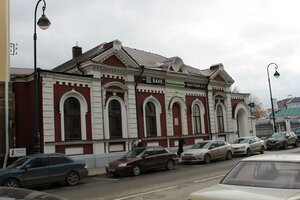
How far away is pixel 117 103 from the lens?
2491 centimetres

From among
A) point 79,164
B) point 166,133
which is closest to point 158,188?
point 79,164

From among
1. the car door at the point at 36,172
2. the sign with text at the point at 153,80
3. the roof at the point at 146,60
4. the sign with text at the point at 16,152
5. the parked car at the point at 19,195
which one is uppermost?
the roof at the point at 146,60

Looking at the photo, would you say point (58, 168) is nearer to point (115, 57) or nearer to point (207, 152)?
point (207, 152)

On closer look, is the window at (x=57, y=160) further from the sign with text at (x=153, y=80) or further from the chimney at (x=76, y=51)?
the chimney at (x=76, y=51)

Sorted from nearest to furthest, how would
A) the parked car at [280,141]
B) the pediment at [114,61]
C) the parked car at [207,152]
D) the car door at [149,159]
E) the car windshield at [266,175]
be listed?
the car windshield at [266,175] < the car door at [149,159] < the parked car at [207,152] < the pediment at [114,61] < the parked car at [280,141]

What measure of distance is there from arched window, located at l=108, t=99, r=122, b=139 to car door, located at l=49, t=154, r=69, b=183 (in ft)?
27.2

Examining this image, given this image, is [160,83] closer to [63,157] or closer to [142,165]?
[142,165]

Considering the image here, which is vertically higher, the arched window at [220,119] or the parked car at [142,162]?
the arched window at [220,119]

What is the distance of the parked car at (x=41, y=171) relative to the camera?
14094 mm

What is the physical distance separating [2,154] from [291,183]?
18.0 m

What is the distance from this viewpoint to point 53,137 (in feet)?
68.4

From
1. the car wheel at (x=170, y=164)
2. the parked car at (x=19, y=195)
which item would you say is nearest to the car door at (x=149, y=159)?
the car wheel at (x=170, y=164)

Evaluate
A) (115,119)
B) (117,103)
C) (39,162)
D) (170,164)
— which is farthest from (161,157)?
(39,162)

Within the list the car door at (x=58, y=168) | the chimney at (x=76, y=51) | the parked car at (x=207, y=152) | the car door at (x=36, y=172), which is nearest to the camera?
the car door at (x=36, y=172)
